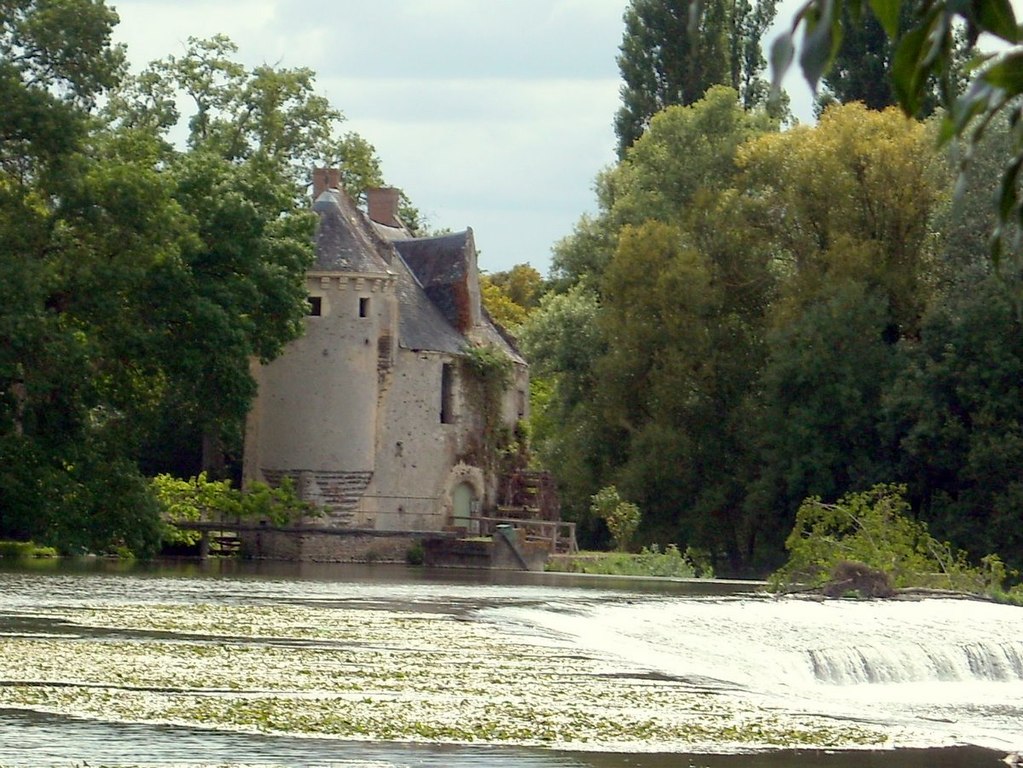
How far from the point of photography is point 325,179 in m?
54.9

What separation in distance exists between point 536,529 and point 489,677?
117 ft

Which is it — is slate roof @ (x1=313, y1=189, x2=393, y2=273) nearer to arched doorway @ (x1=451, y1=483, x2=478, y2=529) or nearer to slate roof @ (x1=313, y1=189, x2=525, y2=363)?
slate roof @ (x1=313, y1=189, x2=525, y2=363)

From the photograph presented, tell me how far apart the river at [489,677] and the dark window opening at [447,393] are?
22.3 m

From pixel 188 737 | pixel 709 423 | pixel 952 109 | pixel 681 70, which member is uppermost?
pixel 681 70

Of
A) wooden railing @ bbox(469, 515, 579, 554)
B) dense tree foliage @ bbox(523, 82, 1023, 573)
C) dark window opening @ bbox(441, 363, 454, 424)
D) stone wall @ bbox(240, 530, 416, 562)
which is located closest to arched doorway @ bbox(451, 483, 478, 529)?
wooden railing @ bbox(469, 515, 579, 554)

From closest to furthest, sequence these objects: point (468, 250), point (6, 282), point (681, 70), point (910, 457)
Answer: point (6, 282) → point (910, 457) → point (468, 250) → point (681, 70)

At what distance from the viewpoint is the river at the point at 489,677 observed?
1274cm

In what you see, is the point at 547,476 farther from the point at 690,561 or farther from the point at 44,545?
the point at 44,545

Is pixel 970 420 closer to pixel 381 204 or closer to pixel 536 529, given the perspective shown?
pixel 536 529

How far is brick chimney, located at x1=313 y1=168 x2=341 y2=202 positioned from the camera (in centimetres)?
5434

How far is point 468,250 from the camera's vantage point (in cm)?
5572

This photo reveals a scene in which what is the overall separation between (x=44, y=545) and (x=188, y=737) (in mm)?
24770

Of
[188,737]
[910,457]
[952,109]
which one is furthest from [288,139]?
[952,109]

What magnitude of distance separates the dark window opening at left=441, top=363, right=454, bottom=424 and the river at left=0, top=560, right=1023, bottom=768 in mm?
22272
